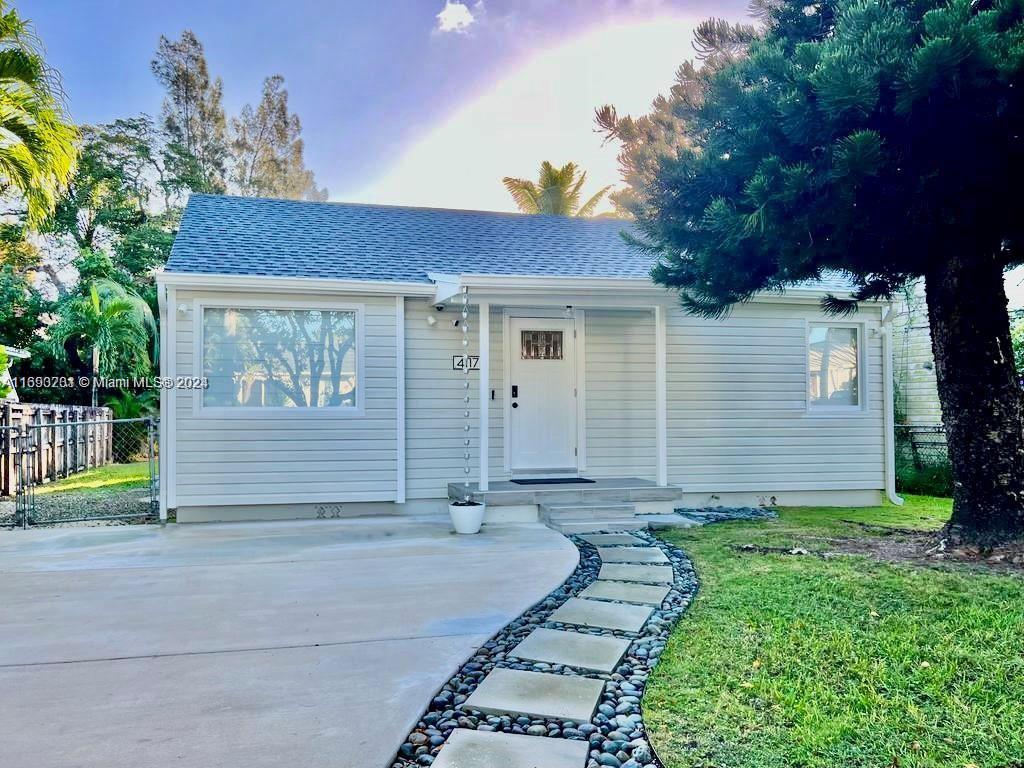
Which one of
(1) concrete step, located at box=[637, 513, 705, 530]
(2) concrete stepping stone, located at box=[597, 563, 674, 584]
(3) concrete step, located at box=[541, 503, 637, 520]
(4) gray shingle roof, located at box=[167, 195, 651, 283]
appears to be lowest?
(1) concrete step, located at box=[637, 513, 705, 530]

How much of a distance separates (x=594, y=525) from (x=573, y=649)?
345 centimetres

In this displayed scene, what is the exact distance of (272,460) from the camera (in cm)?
722

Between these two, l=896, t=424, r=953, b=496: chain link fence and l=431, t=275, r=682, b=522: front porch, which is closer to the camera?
l=431, t=275, r=682, b=522: front porch

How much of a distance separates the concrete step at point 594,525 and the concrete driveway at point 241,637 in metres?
0.39

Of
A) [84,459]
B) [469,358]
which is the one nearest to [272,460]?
[469,358]

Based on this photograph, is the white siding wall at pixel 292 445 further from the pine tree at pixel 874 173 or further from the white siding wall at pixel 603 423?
the pine tree at pixel 874 173

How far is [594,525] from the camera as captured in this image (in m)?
6.70

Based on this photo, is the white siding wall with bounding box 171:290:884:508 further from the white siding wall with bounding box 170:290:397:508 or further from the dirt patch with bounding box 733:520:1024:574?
the dirt patch with bounding box 733:520:1024:574

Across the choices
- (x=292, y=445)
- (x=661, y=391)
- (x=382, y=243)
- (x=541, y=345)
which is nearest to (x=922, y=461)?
(x=661, y=391)

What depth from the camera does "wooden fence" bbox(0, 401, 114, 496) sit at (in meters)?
9.28

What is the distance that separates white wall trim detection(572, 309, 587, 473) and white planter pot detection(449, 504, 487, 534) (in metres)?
1.92

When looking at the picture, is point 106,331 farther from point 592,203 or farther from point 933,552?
point 592,203

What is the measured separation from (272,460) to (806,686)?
5.77 metres

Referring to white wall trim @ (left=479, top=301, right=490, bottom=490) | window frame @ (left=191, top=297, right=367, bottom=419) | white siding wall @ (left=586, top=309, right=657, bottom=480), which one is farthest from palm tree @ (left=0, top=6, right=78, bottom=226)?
white siding wall @ (left=586, top=309, right=657, bottom=480)
